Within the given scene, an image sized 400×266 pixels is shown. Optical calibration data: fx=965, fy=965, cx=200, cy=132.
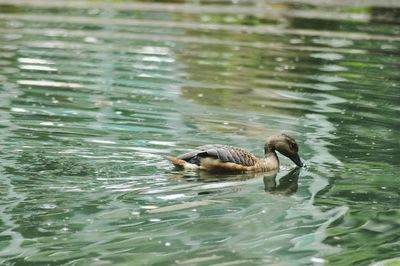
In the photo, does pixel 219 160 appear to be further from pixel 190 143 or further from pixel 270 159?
pixel 190 143

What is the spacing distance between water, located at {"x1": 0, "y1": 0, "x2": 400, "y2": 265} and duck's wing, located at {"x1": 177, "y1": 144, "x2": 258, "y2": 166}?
0.57 feet

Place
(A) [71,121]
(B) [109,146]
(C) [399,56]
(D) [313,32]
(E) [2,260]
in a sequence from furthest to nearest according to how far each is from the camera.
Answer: (D) [313,32], (C) [399,56], (A) [71,121], (B) [109,146], (E) [2,260]

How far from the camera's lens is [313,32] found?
2661cm

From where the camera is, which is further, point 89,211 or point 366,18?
point 366,18

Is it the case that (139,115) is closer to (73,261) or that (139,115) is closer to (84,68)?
(84,68)

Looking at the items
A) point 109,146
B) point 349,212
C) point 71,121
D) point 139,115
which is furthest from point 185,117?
point 349,212

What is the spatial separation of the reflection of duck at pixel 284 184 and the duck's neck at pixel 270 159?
107mm

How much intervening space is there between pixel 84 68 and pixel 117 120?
17.9 feet

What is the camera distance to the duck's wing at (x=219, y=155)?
10781 mm

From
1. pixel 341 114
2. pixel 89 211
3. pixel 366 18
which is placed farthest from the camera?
pixel 366 18

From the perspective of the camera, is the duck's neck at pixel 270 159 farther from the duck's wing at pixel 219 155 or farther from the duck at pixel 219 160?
the duck's wing at pixel 219 155

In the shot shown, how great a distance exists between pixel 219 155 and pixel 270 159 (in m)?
0.89

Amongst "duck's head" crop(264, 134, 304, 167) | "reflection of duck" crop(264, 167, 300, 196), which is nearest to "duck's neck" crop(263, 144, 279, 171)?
"duck's head" crop(264, 134, 304, 167)

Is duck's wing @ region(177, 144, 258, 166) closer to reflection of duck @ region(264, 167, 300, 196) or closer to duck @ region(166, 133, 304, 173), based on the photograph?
duck @ region(166, 133, 304, 173)
